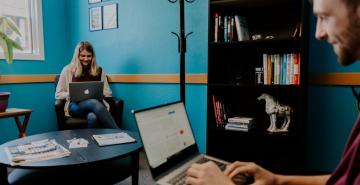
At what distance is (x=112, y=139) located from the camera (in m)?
1.99

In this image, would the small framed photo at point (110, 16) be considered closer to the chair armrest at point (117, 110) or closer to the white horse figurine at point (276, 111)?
the chair armrest at point (117, 110)

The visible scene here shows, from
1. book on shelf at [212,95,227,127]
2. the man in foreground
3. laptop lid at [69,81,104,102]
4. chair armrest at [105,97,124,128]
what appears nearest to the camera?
the man in foreground

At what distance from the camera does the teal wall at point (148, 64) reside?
7.43ft

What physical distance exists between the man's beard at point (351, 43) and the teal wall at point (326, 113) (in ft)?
5.59

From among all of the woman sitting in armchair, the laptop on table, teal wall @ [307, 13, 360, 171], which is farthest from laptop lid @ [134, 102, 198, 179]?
the woman sitting in armchair

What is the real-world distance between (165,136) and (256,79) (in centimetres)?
143

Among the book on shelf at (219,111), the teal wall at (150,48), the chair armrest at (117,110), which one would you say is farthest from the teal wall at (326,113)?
the chair armrest at (117,110)

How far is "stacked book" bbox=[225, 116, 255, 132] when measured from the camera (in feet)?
7.26

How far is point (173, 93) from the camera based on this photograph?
120 inches

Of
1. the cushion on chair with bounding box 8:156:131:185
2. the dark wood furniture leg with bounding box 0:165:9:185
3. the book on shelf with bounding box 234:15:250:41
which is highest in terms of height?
the book on shelf with bounding box 234:15:250:41

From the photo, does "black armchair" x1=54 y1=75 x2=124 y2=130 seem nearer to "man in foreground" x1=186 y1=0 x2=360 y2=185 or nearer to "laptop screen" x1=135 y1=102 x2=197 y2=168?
"laptop screen" x1=135 y1=102 x2=197 y2=168

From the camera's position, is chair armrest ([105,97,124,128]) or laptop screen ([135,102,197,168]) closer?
laptop screen ([135,102,197,168])

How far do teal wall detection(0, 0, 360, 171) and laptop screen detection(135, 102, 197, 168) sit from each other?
1.61 meters

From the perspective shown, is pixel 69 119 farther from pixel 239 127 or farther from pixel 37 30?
pixel 239 127
